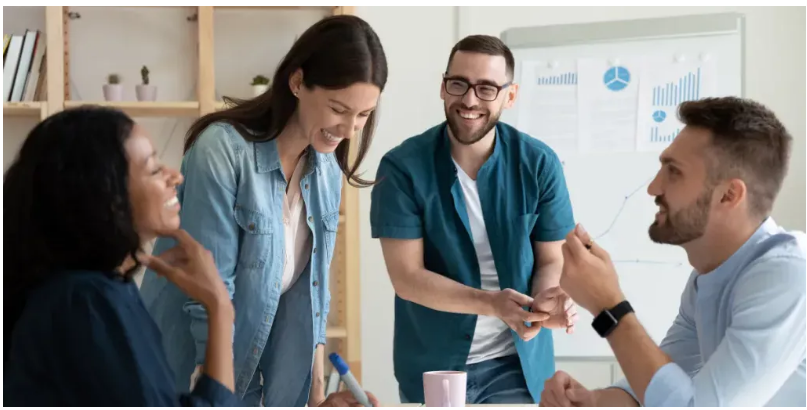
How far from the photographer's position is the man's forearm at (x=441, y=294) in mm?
1799

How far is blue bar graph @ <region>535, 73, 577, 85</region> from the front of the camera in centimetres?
295

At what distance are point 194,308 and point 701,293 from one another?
2.70ft

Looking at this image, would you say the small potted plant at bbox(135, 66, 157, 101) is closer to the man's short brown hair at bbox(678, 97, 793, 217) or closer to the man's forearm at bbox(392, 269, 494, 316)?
the man's forearm at bbox(392, 269, 494, 316)

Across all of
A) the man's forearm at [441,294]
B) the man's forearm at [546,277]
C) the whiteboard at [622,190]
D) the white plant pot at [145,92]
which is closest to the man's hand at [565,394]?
the man's forearm at [441,294]

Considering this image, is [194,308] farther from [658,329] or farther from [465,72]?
[658,329]

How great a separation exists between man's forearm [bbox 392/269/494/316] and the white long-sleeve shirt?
23.9 inches

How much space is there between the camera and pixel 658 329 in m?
2.93

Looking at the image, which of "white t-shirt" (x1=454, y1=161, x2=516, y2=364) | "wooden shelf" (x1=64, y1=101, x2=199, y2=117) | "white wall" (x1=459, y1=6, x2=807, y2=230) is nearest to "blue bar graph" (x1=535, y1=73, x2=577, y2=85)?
"white wall" (x1=459, y1=6, x2=807, y2=230)

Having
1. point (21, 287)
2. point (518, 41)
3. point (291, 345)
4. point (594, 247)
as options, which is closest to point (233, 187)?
point (291, 345)

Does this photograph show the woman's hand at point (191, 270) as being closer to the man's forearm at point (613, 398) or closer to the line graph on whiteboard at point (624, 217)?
the man's forearm at point (613, 398)

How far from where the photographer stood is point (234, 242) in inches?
56.7

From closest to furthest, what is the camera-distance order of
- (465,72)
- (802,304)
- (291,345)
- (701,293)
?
(802,304) → (701,293) → (291,345) → (465,72)

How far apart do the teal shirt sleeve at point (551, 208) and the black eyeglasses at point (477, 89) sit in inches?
8.2

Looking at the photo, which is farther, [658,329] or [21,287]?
[658,329]
